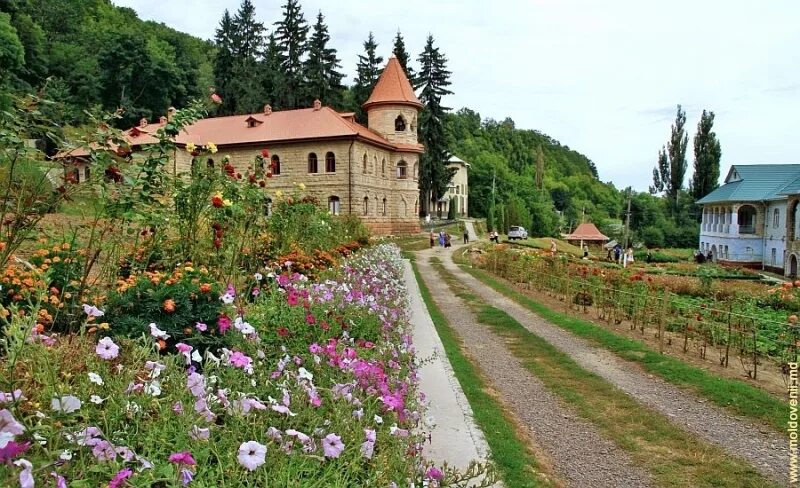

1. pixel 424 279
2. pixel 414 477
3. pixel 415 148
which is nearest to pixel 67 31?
pixel 415 148

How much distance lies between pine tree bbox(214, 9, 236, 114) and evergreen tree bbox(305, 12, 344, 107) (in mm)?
8803

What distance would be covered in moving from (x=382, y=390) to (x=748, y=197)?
48.9 metres

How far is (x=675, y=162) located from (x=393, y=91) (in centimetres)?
4122

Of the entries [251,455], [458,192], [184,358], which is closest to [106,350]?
[184,358]

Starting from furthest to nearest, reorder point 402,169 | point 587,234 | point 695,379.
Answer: point 587,234
point 402,169
point 695,379

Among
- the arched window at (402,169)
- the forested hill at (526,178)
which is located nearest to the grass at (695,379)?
the arched window at (402,169)

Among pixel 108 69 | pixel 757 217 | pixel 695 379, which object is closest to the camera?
pixel 695 379

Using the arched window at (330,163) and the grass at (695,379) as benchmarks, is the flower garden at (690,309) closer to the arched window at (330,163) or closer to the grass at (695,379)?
the grass at (695,379)

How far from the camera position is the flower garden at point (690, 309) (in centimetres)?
843

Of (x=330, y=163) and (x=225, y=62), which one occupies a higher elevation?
(x=225, y=62)

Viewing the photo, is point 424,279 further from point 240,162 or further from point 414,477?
point 240,162

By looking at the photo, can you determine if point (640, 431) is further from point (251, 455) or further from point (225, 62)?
point (225, 62)

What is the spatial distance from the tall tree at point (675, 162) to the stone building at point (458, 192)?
24.5 m

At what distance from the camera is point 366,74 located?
4816cm
